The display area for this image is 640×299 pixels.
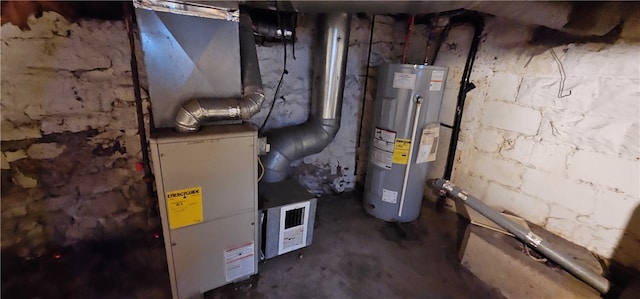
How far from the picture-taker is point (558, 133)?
1.56 m

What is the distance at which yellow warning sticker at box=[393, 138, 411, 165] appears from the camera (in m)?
1.86

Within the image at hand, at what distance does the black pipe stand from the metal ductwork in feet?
2.82

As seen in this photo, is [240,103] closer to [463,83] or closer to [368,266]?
[368,266]

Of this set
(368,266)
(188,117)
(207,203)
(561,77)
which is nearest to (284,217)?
(207,203)

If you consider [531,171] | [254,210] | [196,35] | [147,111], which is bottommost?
[254,210]

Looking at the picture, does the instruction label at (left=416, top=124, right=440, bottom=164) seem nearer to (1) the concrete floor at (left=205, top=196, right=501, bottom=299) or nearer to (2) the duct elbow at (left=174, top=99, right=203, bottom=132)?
(1) the concrete floor at (left=205, top=196, right=501, bottom=299)

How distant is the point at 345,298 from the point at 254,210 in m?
0.65

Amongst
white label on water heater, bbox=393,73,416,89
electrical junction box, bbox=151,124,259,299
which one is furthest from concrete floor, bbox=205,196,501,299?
white label on water heater, bbox=393,73,416,89

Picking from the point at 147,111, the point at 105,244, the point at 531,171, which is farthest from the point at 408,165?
the point at 105,244

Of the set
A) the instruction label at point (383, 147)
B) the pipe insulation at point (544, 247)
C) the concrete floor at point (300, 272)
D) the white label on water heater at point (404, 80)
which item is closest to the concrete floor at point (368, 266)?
the concrete floor at point (300, 272)

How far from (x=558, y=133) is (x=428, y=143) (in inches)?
27.5

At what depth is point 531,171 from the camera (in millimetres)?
1708

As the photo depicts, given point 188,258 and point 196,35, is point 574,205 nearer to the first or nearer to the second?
point 188,258

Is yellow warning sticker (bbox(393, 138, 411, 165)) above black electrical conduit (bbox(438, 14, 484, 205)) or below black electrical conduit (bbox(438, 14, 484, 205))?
below
